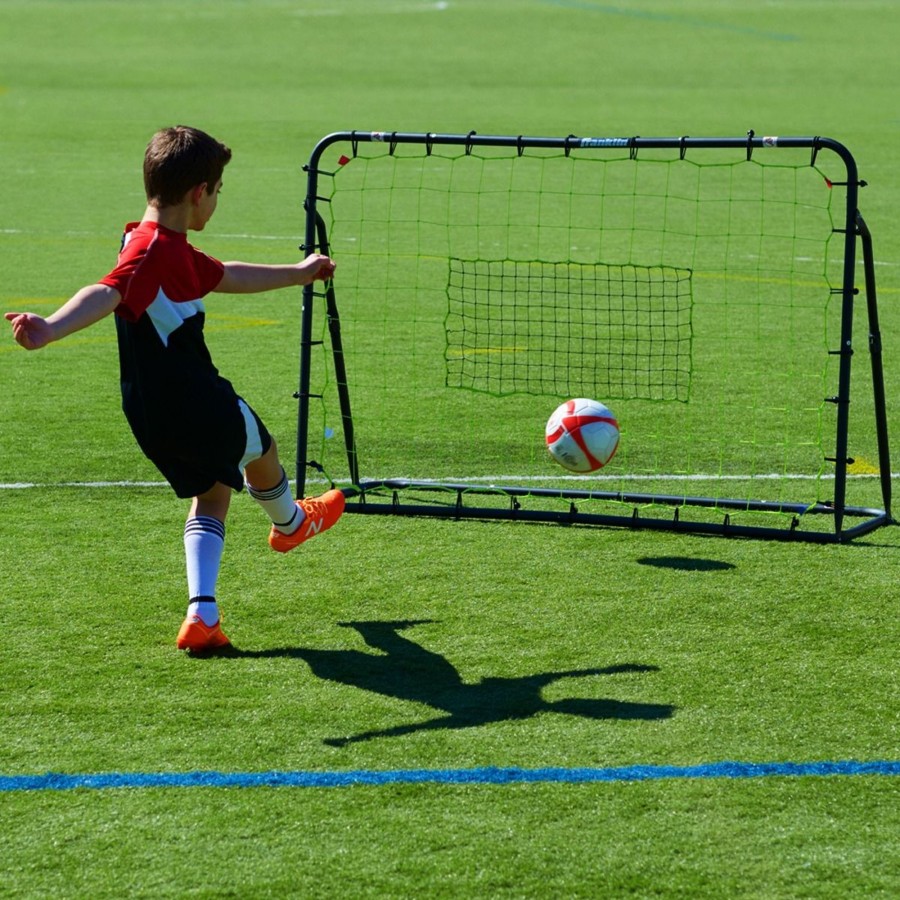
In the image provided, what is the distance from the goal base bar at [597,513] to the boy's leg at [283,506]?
948 mm

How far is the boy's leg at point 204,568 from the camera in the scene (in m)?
5.18

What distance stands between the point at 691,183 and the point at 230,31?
3139 centimetres

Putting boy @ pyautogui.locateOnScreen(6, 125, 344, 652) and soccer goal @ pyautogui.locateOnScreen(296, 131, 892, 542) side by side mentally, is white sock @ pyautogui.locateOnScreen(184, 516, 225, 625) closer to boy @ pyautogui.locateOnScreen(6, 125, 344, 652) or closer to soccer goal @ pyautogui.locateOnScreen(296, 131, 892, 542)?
boy @ pyautogui.locateOnScreen(6, 125, 344, 652)

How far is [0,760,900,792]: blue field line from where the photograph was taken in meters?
4.18

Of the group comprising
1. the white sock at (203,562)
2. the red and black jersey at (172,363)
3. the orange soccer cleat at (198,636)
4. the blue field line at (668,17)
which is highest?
the blue field line at (668,17)

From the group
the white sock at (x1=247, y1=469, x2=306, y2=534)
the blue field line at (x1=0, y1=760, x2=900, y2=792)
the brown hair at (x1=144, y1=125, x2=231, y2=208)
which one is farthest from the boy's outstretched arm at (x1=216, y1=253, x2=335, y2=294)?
the blue field line at (x1=0, y1=760, x2=900, y2=792)

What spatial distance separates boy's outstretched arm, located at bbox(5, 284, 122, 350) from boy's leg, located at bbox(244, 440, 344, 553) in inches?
36.9

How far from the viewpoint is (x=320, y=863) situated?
3.75m

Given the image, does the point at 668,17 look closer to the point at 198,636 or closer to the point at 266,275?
the point at 266,275

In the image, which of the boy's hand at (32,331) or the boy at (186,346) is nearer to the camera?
the boy's hand at (32,331)

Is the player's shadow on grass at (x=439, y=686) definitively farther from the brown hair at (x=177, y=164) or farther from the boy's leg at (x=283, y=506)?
the brown hair at (x=177, y=164)

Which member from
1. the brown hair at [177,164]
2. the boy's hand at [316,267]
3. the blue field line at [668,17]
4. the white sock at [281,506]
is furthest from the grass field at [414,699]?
the blue field line at [668,17]

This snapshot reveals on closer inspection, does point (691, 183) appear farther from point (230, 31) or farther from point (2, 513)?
point (230, 31)

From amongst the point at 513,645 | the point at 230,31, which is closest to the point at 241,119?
the point at 230,31
